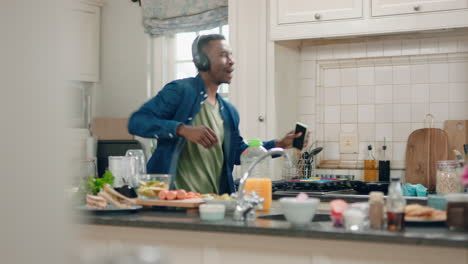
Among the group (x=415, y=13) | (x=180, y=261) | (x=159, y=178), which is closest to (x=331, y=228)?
(x=180, y=261)

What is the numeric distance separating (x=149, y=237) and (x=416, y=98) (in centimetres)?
244

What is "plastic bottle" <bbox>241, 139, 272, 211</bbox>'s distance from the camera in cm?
245

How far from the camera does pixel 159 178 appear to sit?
8.31 feet

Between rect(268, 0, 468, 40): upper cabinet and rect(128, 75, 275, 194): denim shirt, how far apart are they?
1.02 meters

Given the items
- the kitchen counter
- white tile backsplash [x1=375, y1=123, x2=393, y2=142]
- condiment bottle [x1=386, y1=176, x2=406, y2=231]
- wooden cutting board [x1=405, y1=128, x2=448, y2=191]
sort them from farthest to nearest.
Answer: white tile backsplash [x1=375, y1=123, x2=393, y2=142], wooden cutting board [x1=405, y1=128, x2=448, y2=191], the kitchen counter, condiment bottle [x1=386, y1=176, x2=406, y2=231]

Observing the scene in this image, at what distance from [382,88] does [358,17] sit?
0.60 meters

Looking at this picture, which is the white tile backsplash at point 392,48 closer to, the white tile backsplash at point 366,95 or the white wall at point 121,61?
the white tile backsplash at point 366,95

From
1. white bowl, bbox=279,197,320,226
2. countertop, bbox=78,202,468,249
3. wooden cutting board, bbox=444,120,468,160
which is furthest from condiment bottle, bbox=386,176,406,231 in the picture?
wooden cutting board, bbox=444,120,468,160

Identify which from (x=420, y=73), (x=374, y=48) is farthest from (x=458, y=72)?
(x=374, y=48)

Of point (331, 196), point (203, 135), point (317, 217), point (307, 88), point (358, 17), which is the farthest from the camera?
point (307, 88)

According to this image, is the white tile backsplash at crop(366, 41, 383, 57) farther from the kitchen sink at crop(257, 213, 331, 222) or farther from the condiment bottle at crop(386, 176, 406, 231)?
the condiment bottle at crop(386, 176, 406, 231)

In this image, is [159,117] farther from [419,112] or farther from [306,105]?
[419,112]

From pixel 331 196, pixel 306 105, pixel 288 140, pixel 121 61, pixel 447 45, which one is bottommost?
pixel 331 196

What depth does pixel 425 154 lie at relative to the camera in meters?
3.84
